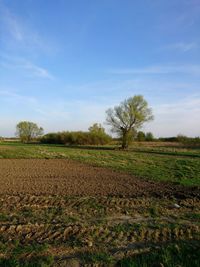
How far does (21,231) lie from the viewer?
7.16 m

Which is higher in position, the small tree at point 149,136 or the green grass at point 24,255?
the small tree at point 149,136

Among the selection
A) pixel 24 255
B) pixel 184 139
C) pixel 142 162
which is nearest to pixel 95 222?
pixel 24 255

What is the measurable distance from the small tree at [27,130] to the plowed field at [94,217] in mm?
91593

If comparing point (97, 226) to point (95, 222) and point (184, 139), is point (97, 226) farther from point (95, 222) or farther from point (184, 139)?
point (184, 139)

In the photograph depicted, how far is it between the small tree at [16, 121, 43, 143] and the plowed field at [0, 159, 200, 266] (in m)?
91.6

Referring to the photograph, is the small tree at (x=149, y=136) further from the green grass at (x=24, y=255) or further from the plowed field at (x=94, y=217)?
the green grass at (x=24, y=255)

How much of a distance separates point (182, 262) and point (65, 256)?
247 cm

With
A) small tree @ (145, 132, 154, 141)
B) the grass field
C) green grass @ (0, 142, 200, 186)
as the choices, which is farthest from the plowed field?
small tree @ (145, 132, 154, 141)

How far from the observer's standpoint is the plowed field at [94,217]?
649cm

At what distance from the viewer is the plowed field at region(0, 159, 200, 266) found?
6.49m

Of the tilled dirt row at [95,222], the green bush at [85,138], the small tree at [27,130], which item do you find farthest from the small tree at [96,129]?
the tilled dirt row at [95,222]

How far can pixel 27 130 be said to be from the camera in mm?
105062

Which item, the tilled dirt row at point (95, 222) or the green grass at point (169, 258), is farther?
the tilled dirt row at point (95, 222)

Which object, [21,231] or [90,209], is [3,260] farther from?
[90,209]
